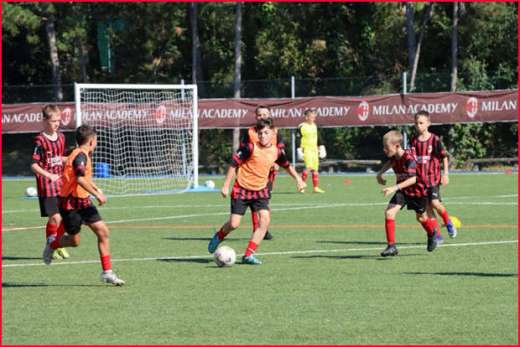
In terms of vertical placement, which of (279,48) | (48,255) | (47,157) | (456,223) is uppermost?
(279,48)

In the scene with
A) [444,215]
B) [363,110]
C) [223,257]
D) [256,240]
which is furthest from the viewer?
[363,110]

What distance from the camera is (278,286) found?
1124 cm

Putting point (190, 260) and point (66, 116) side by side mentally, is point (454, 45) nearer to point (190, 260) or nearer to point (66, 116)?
point (66, 116)

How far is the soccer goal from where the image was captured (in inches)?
1189

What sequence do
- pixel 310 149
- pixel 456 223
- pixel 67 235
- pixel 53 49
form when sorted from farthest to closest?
pixel 53 49 → pixel 310 149 → pixel 456 223 → pixel 67 235

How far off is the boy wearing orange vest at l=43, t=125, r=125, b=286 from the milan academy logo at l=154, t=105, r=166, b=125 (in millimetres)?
18302

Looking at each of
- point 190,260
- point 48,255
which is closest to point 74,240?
point 48,255

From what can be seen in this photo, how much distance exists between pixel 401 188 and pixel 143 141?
1809 centimetres

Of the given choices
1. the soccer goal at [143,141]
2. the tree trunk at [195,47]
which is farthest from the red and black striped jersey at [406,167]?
the tree trunk at [195,47]

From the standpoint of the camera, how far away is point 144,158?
31156 millimetres

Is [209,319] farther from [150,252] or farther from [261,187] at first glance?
[150,252]

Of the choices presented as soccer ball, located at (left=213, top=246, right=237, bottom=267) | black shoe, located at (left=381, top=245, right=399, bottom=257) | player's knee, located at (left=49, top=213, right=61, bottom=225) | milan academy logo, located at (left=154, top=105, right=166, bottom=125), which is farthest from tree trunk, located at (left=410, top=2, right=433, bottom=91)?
soccer ball, located at (left=213, top=246, right=237, bottom=267)

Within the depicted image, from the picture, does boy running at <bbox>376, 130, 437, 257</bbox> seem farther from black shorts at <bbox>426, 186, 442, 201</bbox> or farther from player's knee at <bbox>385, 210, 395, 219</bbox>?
black shorts at <bbox>426, 186, 442, 201</bbox>

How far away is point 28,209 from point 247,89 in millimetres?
16551
